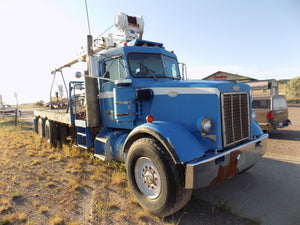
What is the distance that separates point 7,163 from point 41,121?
11.3 feet

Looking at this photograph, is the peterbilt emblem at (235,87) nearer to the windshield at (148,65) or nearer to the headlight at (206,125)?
the headlight at (206,125)

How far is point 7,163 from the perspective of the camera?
232 inches

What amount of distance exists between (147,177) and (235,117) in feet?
6.12

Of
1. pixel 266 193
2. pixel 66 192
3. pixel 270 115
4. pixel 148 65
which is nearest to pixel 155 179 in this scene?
pixel 66 192

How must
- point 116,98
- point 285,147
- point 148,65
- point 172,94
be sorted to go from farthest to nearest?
point 285,147
point 148,65
point 116,98
point 172,94

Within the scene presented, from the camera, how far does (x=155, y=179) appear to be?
335cm

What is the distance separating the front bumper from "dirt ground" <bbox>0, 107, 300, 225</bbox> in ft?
2.21

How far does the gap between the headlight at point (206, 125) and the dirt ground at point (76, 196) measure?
136 centimetres

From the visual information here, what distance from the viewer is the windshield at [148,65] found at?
4555 mm

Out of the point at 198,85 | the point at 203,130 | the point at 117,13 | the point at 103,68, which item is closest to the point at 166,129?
the point at 203,130

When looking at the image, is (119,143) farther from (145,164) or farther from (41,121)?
(41,121)

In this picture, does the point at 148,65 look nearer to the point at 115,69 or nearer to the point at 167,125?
the point at 115,69

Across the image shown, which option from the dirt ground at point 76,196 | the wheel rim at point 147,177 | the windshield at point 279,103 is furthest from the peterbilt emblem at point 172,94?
the windshield at point 279,103

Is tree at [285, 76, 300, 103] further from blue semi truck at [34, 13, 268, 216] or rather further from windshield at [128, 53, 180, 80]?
windshield at [128, 53, 180, 80]
